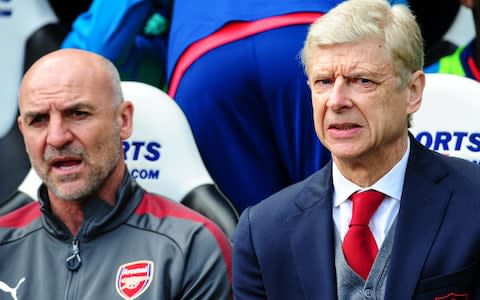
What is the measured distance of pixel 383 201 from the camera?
3365 millimetres

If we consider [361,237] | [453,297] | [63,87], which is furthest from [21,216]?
[453,297]

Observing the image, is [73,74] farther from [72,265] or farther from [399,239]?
[399,239]

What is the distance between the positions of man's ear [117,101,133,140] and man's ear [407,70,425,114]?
3.40ft

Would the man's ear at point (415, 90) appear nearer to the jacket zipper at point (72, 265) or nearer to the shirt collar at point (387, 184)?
the shirt collar at point (387, 184)

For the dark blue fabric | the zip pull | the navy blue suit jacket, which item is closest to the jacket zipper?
the zip pull

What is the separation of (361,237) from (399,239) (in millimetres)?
97

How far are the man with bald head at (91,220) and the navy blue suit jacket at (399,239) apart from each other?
0.33m

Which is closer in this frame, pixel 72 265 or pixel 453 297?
pixel 453 297

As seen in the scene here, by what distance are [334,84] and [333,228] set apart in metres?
0.37

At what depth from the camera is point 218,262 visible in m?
3.76

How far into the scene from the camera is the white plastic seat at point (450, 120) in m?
4.06

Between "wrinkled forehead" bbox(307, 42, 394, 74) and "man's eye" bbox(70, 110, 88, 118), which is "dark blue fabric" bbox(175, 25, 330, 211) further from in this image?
"wrinkled forehead" bbox(307, 42, 394, 74)

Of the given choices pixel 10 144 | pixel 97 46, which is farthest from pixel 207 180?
pixel 10 144

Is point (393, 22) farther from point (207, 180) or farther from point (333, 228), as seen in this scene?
point (207, 180)
